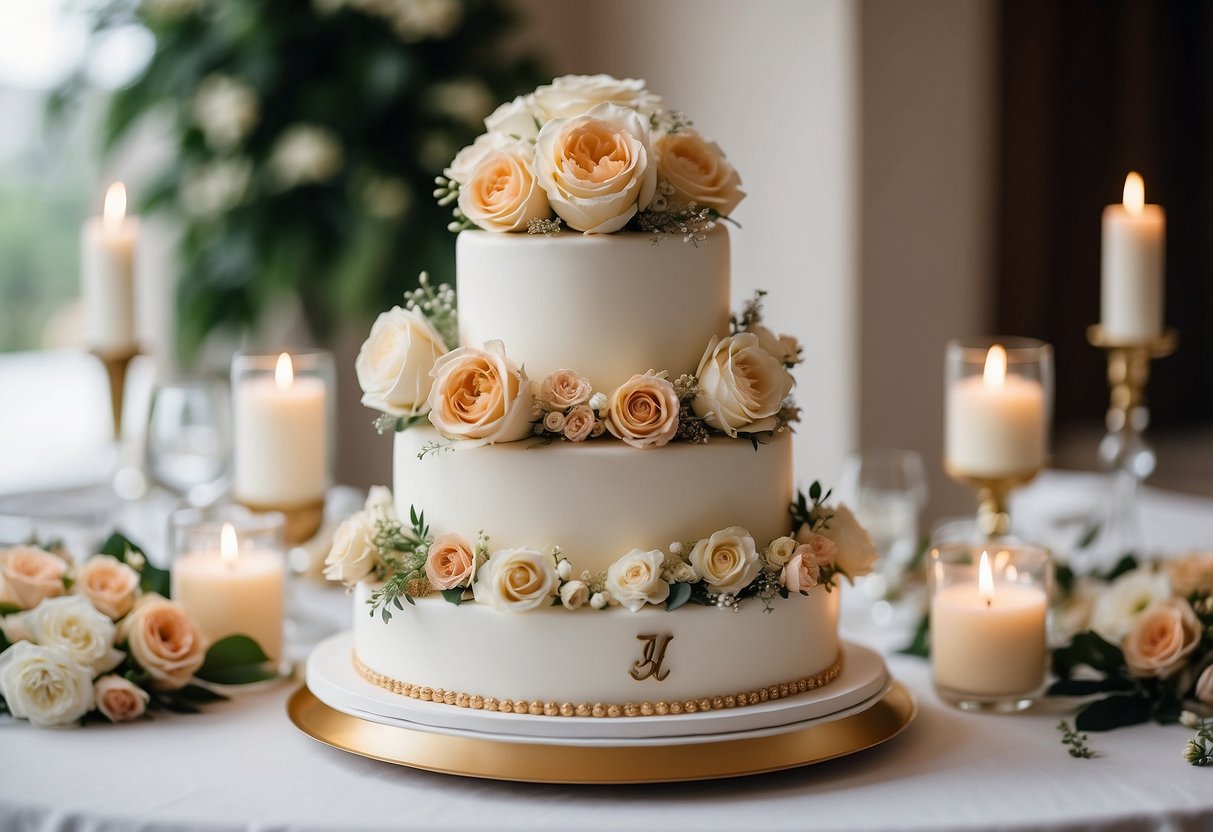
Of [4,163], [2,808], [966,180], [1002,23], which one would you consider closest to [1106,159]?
[1002,23]

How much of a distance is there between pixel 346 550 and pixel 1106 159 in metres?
5.43

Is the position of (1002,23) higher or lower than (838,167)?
higher

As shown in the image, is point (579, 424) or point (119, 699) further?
point (119, 699)

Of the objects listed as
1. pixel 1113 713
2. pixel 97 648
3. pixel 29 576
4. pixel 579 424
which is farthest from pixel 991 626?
pixel 29 576

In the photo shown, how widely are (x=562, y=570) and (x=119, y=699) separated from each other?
2.33 feet

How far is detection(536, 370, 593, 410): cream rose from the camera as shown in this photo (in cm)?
186

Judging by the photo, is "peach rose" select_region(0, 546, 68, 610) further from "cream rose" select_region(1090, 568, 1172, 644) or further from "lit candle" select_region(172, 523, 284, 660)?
"cream rose" select_region(1090, 568, 1172, 644)

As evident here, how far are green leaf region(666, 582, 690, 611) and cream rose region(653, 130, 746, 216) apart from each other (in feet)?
1.70

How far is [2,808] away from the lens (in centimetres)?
174

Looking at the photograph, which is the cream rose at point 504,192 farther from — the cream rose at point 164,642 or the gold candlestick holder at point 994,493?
the gold candlestick holder at point 994,493

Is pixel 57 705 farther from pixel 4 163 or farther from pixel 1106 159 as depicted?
pixel 1106 159

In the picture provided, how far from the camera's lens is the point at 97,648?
6.72 feet

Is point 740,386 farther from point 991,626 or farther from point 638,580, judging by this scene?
point 991,626

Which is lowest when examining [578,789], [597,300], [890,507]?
[578,789]
